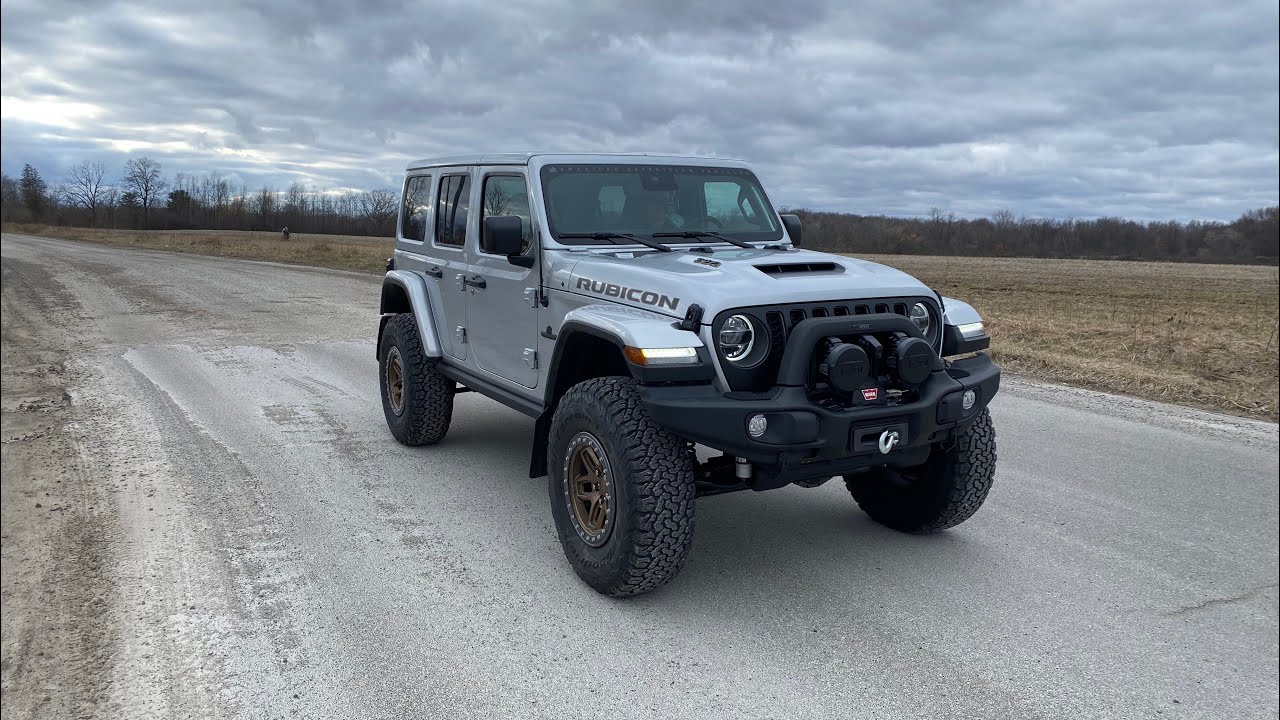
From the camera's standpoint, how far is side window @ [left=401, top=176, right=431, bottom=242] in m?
6.60

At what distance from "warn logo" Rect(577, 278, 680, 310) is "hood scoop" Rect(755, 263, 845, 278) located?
49cm

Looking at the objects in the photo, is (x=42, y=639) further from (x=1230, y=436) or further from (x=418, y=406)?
(x=1230, y=436)

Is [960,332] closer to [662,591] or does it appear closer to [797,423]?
[797,423]

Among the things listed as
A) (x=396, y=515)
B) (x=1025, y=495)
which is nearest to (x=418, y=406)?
(x=396, y=515)

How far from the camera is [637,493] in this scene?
3779mm

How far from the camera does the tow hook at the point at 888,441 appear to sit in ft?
12.4

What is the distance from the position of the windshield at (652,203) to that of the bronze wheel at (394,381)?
2178 mm

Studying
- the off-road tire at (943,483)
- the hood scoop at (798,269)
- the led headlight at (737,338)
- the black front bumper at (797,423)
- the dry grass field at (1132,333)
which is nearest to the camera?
the black front bumper at (797,423)

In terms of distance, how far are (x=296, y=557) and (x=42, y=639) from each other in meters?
1.14

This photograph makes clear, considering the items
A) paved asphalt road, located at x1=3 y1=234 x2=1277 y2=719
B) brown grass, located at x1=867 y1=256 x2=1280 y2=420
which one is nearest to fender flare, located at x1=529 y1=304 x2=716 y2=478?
paved asphalt road, located at x1=3 y1=234 x2=1277 y2=719

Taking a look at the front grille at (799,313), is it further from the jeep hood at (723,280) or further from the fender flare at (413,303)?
the fender flare at (413,303)

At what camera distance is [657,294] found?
408cm

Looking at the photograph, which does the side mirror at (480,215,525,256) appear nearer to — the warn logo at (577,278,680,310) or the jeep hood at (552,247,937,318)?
the jeep hood at (552,247,937,318)

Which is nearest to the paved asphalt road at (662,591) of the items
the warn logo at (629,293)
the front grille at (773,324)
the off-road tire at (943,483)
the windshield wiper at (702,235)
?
the off-road tire at (943,483)
